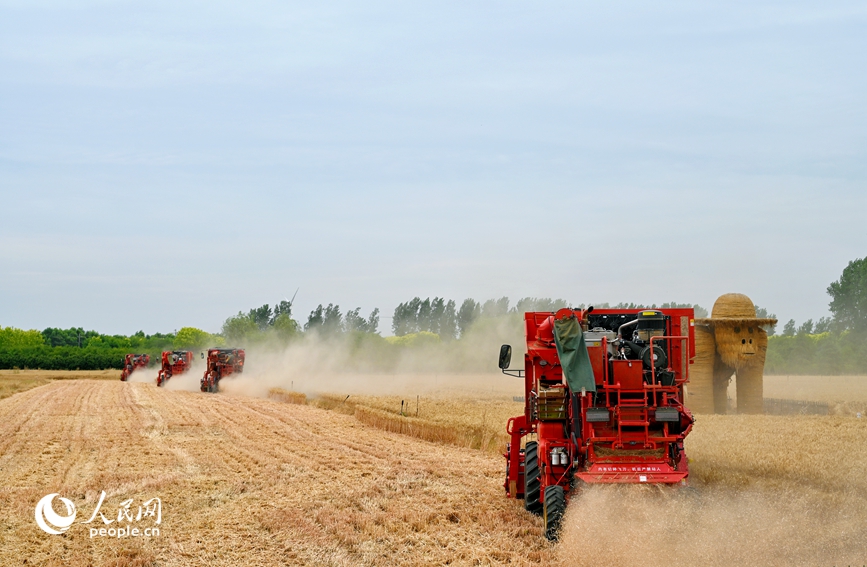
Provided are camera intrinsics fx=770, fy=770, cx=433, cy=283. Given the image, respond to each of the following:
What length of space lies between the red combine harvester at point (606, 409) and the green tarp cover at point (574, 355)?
1cm

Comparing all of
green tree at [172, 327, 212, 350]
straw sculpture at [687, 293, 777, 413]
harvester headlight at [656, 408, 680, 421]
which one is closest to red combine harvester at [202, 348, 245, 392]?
straw sculpture at [687, 293, 777, 413]

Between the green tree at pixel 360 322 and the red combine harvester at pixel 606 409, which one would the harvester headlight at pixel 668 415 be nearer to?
the red combine harvester at pixel 606 409

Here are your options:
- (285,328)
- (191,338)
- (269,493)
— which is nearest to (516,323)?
(285,328)

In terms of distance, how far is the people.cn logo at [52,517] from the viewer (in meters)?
11.2

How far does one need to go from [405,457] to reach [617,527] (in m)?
9.03

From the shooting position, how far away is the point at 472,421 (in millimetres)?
23094

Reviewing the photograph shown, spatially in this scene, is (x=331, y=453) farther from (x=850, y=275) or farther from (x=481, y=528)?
(x=850, y=275)

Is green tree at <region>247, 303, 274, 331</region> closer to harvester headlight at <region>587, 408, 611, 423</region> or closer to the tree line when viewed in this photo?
the tree line

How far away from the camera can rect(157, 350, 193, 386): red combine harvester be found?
5459 centimetres

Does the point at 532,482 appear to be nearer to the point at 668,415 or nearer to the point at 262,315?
the point at 668,415

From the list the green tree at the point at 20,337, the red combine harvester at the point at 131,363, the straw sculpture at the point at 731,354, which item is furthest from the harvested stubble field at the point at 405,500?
the green tree at the point at 20,337

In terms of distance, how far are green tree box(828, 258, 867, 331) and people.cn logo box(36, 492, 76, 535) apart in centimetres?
8440

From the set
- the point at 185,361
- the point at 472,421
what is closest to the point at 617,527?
the point at 472,421

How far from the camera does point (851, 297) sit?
8412 cm
